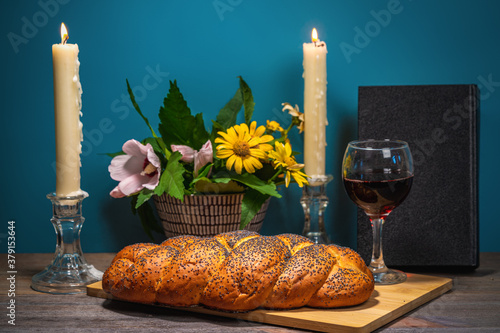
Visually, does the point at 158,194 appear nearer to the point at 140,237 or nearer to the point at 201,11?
the point at 140,237

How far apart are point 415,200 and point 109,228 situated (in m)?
0.60

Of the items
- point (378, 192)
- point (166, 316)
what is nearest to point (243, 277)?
point (166, 316)

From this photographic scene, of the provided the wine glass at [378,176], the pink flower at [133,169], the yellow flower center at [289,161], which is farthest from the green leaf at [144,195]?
the wine glass at [378,176]

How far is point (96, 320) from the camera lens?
914 millimetres

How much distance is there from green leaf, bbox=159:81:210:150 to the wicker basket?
0.35 feet

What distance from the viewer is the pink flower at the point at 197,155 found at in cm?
114

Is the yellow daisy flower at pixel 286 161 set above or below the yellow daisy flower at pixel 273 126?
below

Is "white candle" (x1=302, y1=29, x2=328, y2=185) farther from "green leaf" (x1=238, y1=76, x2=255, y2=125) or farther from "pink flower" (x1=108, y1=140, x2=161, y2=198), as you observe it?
"pink flower" (x1=108, y1=140, x2=161, y2=198)

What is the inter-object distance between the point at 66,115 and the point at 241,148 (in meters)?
0.30

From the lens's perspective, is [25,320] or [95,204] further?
[95,204]

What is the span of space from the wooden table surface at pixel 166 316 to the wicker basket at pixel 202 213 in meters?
0.22

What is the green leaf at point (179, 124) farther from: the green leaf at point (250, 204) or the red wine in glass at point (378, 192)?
the red wine in glass at point (378, 192)

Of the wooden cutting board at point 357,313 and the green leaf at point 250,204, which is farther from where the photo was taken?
the green leaf at point 250,204

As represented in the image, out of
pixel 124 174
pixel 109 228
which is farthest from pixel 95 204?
pixel 124 174
